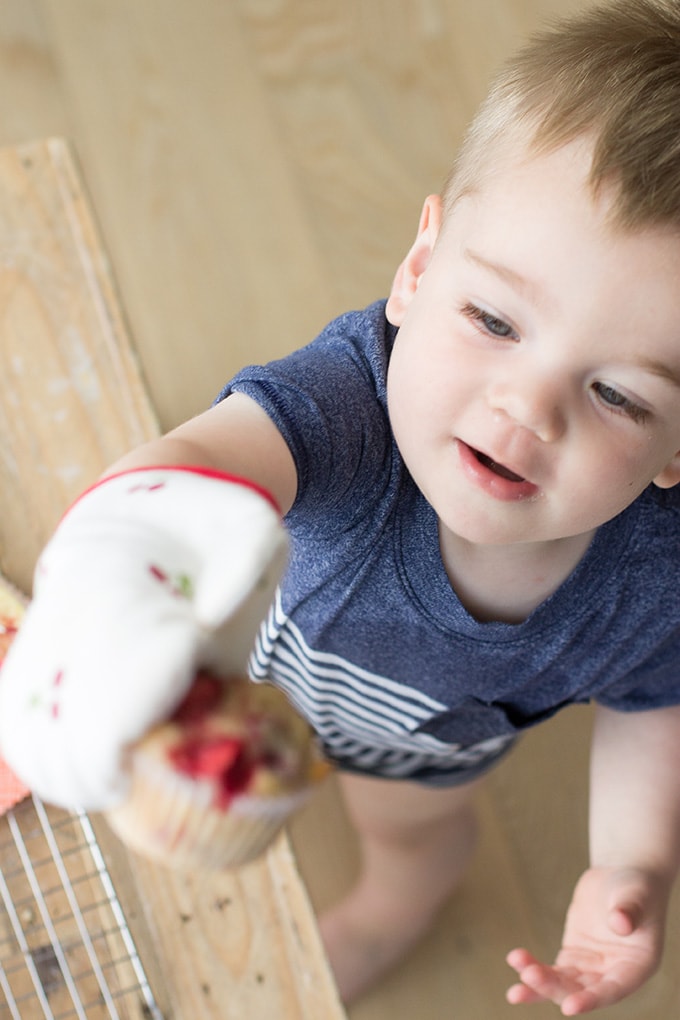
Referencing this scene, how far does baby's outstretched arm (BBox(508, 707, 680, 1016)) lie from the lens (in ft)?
2.33

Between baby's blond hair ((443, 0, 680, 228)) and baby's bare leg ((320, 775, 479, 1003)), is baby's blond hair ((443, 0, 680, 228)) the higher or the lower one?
the higher one

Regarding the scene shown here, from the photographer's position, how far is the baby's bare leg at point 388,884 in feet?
3.76

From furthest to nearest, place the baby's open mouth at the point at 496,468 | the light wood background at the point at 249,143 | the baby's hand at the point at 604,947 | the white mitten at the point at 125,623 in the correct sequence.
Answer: the light wood background at the point at 249,143 → the baby's hand at the point at 604,947 → the baby's open mouth at the point at 496,468 → the white mitten at the point at 125,623

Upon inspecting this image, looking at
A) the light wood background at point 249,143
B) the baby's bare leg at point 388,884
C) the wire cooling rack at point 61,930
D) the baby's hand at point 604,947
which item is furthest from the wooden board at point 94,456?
the light wood background at point 249,143

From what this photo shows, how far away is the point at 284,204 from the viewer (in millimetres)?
1509

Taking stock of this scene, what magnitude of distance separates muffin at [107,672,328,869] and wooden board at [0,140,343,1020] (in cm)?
33

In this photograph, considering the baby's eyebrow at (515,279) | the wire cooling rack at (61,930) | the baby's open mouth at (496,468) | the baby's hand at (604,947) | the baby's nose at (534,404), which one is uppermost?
the baby's eyebrow at (515,279)

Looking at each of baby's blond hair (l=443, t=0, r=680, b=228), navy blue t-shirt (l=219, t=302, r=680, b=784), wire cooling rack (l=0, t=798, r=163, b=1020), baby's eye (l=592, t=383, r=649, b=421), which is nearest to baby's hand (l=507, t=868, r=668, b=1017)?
navy blue t-shirt (l=219, t=302, r=680, b=784)

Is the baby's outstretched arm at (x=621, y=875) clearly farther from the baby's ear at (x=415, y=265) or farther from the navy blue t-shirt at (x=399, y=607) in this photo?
the baby's ear at (x=415, y=265)

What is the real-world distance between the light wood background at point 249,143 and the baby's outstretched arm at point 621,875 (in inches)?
19.5

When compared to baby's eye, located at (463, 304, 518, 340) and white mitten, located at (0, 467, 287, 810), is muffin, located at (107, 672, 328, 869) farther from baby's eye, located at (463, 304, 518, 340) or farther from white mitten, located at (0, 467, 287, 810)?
baby's eye, located at (463, 304, 518, 340)

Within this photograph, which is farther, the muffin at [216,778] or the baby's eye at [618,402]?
the baby's eye at [618,402]

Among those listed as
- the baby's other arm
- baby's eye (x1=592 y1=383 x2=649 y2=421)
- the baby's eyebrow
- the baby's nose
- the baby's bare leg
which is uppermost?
the baby's eyebrow

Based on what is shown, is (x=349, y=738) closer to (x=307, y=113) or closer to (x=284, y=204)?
(x=284, y=204)
